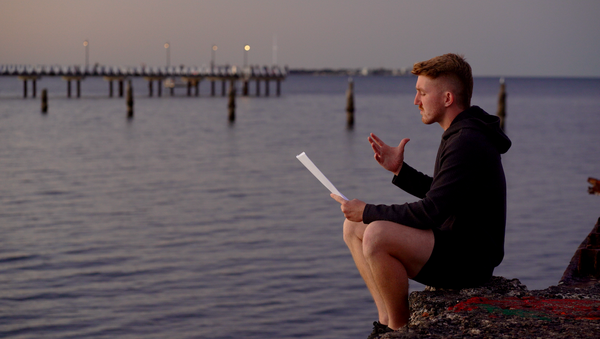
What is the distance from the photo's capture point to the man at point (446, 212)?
3.35 metres

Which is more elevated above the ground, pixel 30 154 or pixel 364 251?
pixel 364 251

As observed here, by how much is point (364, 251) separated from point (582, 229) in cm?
1020

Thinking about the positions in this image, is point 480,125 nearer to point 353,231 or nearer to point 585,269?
point 353,231

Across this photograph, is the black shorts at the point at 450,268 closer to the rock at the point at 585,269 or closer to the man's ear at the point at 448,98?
the man's ear at the point at 448,98

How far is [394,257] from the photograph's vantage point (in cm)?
342

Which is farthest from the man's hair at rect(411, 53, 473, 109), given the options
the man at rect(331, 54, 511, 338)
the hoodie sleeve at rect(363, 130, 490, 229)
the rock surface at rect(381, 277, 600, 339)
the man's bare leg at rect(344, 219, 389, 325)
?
the rock surface at rect(381, 277, 600, 339)

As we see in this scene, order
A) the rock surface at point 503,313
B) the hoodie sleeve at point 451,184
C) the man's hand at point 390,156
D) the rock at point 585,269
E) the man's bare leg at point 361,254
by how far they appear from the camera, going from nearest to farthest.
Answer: the rock surface at point 503,313, the hoodie sleeve at point 451,184, the man's bare leg at point 361,254, the man's hand at point 390,156, the rock at point 585,269

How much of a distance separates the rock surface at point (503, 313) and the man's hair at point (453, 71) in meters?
1.01

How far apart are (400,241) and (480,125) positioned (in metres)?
0.68

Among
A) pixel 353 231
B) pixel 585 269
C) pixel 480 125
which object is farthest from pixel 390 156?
pixel 585 269

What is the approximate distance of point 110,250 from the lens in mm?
10422

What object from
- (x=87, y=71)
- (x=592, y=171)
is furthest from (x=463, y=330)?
(x=87, y=71)

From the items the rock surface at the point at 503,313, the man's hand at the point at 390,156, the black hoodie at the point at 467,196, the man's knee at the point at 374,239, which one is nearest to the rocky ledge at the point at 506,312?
the rock surface at the point at 503,313

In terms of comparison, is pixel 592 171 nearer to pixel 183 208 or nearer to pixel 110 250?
pixel 183 208
